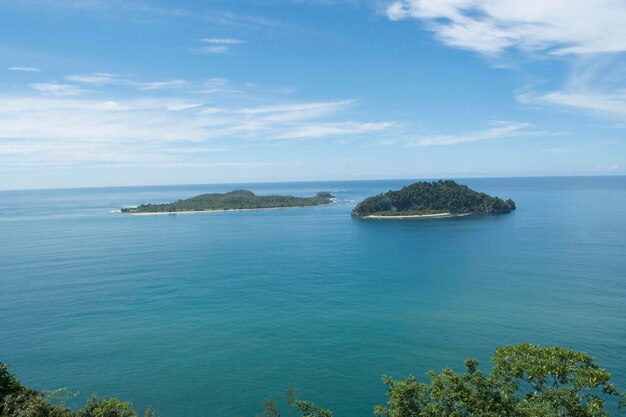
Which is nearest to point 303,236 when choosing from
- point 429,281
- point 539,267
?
point 429,281

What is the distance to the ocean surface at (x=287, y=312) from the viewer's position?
35.2 metres

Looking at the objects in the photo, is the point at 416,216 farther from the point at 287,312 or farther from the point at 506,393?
the point at 506,393

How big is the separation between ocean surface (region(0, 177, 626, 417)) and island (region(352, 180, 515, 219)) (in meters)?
57.1

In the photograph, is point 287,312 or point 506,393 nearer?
point 506,393

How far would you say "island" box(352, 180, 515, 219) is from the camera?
157m

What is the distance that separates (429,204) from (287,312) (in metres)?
125

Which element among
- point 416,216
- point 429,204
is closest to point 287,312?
point 416,216

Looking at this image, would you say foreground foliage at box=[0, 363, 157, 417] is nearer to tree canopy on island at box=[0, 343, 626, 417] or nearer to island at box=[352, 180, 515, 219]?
A: tree canopy on island at box=[0, 343, 626, 417]

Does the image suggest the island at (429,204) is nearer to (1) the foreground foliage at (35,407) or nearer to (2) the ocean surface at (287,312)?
(2) the ocean surface at (287,312)

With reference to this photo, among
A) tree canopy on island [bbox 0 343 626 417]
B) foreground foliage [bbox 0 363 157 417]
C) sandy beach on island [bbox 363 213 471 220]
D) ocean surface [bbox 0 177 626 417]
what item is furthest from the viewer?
sandy beach on island [bbox 363 213 471 220]

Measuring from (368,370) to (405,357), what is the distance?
423cm

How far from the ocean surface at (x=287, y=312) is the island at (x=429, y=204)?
57056 mm

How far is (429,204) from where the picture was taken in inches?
6481

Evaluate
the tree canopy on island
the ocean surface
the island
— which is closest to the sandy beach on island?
the island
